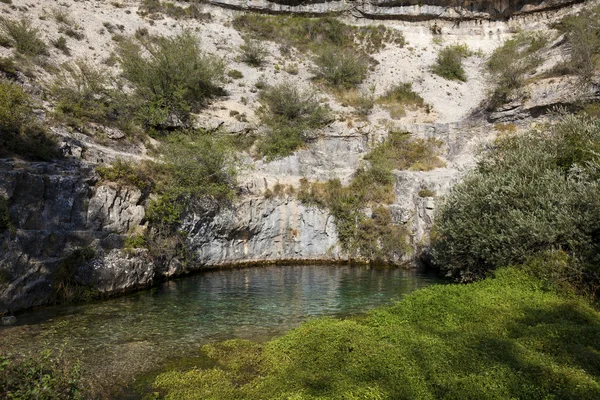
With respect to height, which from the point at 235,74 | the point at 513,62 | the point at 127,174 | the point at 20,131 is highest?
the point at 513,62

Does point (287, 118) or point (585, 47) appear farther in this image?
point (287, 118)

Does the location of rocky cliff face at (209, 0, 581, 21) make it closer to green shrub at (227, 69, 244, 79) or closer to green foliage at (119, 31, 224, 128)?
green shrub at (227, 69, 244, 79)

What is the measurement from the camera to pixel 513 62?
30172 mm

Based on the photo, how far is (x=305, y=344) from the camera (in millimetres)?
7574

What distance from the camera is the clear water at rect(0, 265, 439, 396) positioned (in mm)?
7980

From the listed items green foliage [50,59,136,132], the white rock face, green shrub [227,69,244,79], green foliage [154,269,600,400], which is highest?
green shrub [227,69,244,79]

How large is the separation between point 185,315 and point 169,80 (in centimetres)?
2081

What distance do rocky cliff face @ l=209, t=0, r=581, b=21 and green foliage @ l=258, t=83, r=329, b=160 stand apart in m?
18.4

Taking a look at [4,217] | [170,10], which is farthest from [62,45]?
[4,217]

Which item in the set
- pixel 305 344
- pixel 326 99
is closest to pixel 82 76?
pixel 326 99

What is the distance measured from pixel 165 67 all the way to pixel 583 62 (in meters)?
30.6

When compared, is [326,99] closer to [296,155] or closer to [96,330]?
[296,155]

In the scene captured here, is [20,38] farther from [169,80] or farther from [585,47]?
[585,47]

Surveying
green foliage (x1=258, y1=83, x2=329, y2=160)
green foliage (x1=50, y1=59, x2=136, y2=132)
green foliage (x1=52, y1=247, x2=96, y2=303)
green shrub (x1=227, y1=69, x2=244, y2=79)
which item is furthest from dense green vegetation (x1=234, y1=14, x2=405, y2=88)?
green foliage (x1=52, y1=247, x2=96, y2=303)
